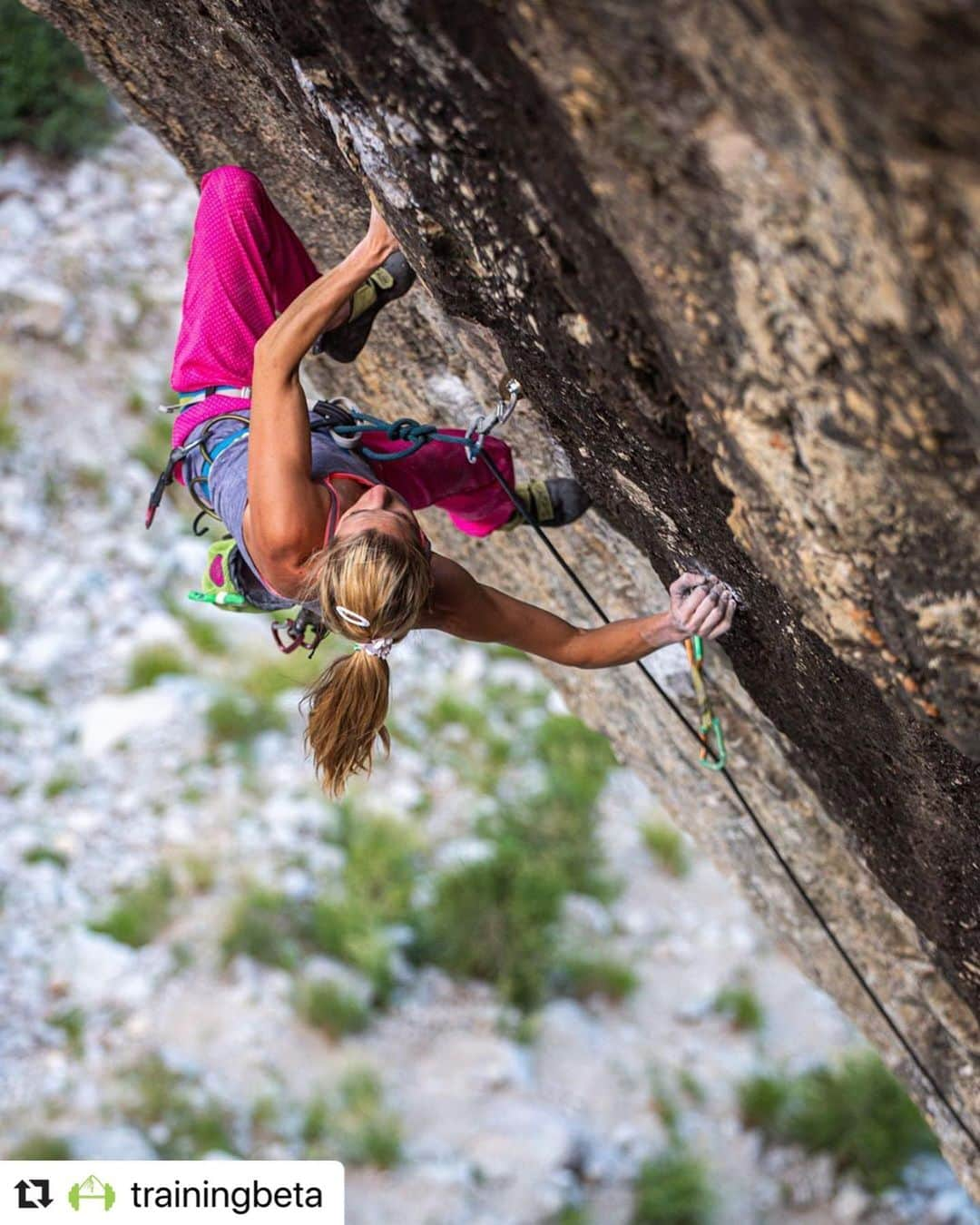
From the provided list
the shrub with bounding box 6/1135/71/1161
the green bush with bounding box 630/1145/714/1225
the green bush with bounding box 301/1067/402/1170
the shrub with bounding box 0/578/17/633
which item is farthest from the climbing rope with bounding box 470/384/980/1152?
the shrub with bounding box 0/578/17/633

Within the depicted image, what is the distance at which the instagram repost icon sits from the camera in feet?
13.1

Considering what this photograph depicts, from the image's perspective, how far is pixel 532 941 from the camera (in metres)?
6.45

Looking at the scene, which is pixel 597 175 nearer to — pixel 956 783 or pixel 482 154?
pixel 482 154

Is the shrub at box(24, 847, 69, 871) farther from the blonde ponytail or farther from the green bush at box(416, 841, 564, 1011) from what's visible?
the blonde ponytail

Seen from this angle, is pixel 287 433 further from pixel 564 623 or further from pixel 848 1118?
pixel 848 1118

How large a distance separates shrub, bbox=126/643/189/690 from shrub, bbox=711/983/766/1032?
3.48m

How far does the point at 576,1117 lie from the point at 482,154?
5.45 metres

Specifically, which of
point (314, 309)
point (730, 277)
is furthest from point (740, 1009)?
point (730, 277)

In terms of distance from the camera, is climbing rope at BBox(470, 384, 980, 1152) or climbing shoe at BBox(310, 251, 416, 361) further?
climbing rope at BBox(470, 384, 980, 1152)

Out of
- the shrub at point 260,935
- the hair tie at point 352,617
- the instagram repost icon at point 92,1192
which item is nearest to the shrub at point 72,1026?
the shrub at point 260,935

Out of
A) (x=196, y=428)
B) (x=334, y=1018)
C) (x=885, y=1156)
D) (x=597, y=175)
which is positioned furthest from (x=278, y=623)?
(x=885, y=1156)

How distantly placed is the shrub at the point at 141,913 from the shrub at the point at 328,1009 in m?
0.79

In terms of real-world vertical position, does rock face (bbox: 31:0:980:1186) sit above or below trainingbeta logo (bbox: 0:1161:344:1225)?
above

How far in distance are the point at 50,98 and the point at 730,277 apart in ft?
25.7
